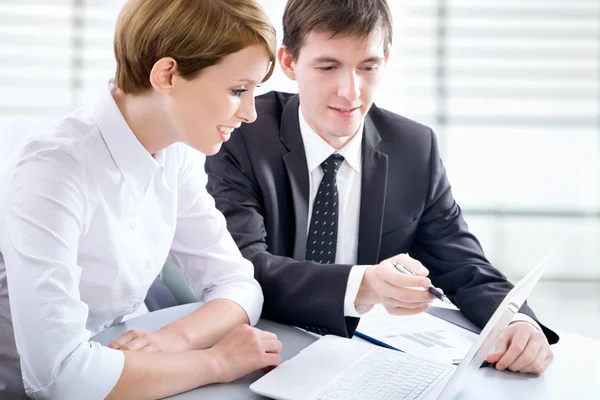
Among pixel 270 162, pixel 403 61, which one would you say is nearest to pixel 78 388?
pixel 270 162

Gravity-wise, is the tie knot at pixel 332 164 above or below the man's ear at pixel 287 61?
below

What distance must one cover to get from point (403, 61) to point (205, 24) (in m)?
3.07

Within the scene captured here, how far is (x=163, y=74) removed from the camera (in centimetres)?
118

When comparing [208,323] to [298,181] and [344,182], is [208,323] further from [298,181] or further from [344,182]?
[344,182]

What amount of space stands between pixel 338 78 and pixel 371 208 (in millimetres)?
348

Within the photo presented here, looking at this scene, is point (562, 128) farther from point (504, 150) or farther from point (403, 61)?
point (403, 61)

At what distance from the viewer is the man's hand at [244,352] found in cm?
110

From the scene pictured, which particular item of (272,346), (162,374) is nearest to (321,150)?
(272,346)

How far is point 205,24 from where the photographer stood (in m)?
1.16

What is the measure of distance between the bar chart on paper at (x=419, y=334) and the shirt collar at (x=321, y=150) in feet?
1.52

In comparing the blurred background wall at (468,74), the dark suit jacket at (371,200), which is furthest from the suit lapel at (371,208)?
the blurred background wall at (468,74)

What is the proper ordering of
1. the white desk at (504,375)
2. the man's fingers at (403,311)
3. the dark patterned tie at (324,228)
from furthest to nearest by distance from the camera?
the dark patterned tie at (324,228)
the man's fingers at (403,311)
the white desk at (504,375)

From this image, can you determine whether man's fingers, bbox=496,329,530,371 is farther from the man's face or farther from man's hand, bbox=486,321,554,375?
the man's face

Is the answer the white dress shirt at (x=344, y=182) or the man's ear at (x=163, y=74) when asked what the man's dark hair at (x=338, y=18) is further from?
the man's ear at (x=163, y=74)
